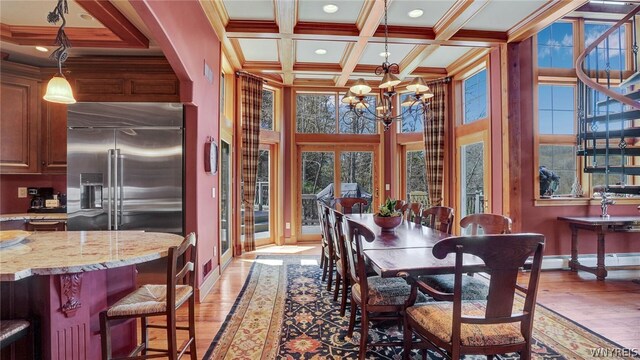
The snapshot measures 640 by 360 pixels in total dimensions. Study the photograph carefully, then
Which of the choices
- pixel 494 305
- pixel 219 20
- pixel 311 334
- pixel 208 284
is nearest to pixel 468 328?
pixel 494 305

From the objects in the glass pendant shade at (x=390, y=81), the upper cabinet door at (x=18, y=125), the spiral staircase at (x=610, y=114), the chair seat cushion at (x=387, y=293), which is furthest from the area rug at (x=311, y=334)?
the upper cabinet door at (x=18, y=125)

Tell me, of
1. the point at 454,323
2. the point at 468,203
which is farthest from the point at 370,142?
the point at 454,323

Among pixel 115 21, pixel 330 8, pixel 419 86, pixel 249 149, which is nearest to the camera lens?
pixel 115 21

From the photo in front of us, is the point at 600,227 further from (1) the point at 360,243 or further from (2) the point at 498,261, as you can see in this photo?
(1) the point at 360,243

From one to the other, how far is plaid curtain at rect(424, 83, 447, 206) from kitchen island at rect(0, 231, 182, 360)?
16.8 ft

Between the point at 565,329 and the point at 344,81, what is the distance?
5061 millimetres

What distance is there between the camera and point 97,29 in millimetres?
3250

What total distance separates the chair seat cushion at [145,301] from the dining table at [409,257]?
1246 millimetres

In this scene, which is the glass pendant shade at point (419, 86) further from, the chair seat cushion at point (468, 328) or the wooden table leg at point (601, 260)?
the wooden table leg at point (601, 260)

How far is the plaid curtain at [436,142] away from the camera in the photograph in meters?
5.85

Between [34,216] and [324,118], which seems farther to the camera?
[324,118]

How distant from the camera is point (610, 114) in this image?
3.50 m

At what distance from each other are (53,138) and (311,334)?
409cm

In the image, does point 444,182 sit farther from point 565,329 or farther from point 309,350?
point 309,350
